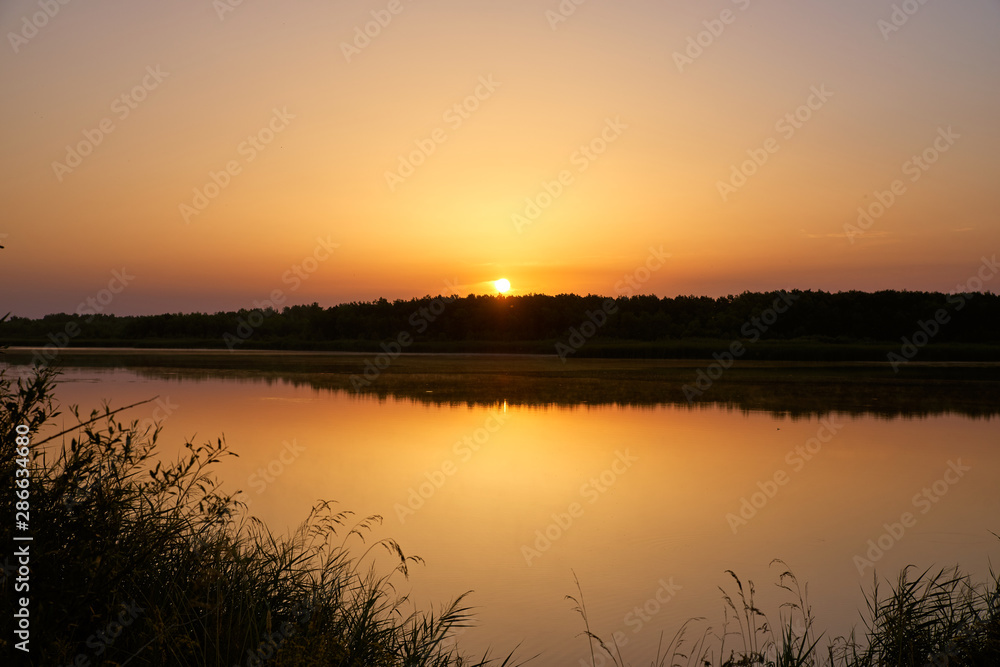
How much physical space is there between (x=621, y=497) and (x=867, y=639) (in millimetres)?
3490

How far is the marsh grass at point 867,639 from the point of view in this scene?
142 inches

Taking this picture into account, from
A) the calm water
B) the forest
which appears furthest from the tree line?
the calm water

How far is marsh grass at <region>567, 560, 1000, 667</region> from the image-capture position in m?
3.61

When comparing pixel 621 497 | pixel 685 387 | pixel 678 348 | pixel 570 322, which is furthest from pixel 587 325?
pixel 621 497

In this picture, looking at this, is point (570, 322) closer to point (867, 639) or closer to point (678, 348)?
point (678, 348)

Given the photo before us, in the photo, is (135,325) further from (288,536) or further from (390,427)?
(288,536)

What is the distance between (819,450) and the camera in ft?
33.3

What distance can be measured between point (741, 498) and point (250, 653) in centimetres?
540

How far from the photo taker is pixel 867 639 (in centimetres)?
412

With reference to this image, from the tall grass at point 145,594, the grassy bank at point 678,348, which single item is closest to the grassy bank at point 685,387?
the grassy bank at point 678,348

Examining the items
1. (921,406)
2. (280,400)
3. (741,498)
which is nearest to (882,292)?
(921,406)

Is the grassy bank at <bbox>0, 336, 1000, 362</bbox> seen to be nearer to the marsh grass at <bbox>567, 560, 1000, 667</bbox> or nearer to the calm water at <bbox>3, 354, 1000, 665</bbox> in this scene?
the calm water at <bbox>3, 354, 1000, 665</bbox>

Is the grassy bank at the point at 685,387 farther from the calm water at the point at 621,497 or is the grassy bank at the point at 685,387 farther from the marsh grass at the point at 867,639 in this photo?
the marsh grass at the point at 867,639

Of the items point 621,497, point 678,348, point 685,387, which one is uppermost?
point 678,348
